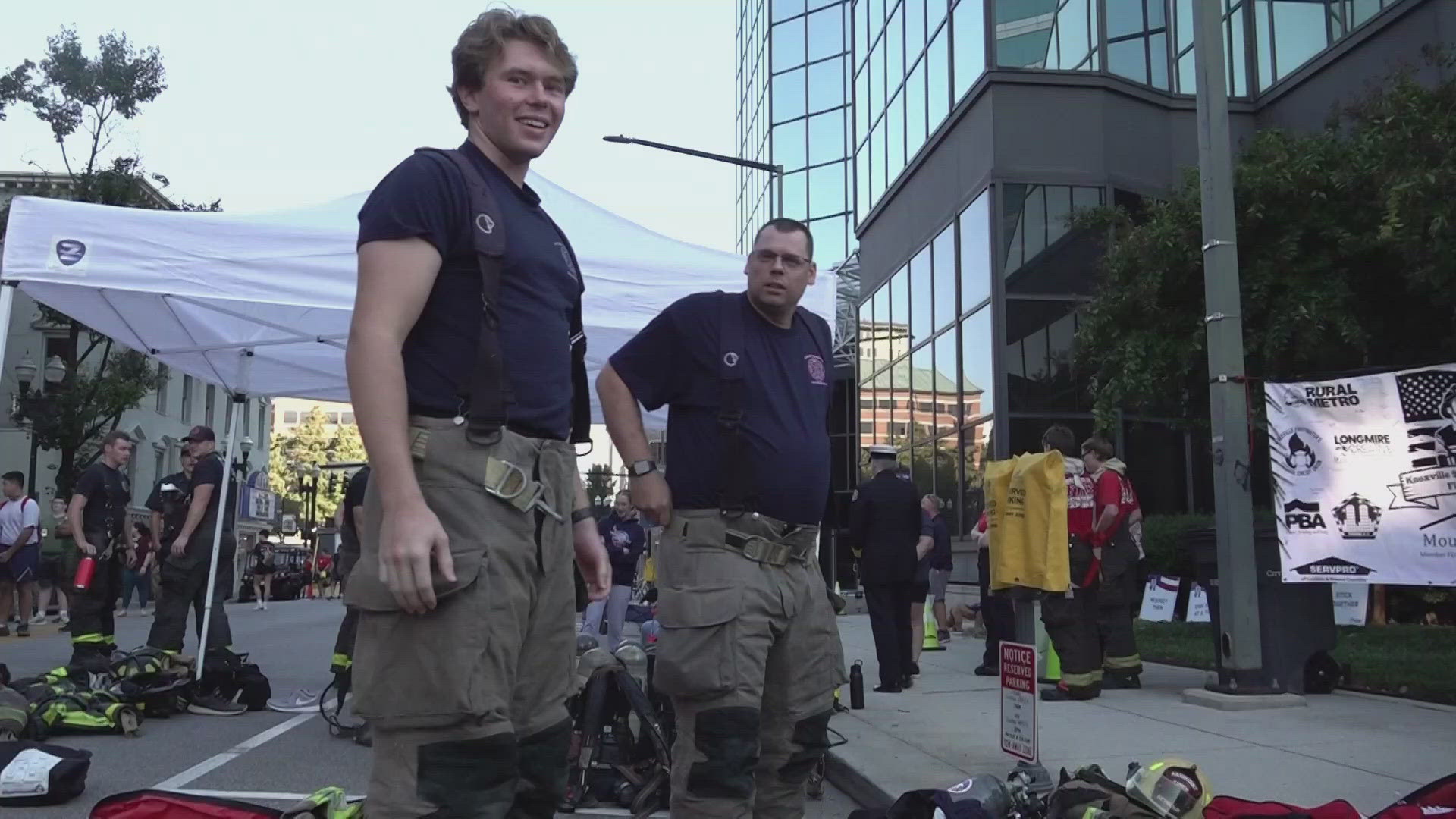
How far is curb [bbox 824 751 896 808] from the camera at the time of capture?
A: 5398 mm

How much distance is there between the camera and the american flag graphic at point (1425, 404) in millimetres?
6859

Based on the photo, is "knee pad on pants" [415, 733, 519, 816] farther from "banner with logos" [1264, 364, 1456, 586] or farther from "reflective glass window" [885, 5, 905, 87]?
"reflective glass window" [885, 5, 905, 87]

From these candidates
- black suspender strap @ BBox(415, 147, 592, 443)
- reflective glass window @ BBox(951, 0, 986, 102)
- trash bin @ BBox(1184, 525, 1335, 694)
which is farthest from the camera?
reflective glass window @ BBox(951, 0, 986, 102)

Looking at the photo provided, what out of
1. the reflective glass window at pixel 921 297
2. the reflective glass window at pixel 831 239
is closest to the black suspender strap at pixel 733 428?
the reflective glass window at pixel 921 297

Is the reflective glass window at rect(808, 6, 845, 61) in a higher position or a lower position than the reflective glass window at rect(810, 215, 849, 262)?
higher

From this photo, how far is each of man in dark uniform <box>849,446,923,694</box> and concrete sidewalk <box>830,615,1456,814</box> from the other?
36 centimetres

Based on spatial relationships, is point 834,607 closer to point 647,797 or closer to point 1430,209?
point 647,797

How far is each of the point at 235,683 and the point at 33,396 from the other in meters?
21.9

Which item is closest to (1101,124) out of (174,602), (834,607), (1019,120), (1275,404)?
(1019,120)

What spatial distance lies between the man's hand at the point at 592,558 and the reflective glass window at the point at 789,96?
33609mm

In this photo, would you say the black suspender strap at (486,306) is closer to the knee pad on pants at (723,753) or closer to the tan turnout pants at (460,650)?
the tan turnout pants at (460,650)

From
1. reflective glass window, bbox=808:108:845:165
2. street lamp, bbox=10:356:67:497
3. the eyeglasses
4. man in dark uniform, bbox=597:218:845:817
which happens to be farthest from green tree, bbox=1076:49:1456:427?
reflective glass window, bbox=808:108:845:165

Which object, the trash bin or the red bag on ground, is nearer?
the red bag on ground

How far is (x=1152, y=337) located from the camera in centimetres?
1205
